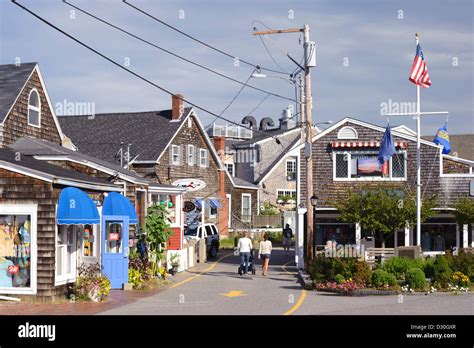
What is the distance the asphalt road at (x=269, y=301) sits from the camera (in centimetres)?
1986

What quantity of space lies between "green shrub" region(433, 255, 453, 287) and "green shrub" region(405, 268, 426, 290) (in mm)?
606

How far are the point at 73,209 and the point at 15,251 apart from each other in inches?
77.9

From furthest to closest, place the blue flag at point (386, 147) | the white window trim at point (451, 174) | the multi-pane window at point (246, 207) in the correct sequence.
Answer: the multi-pane window at point (246, 207)
the white window trim at point (451, 174)
the blue flag at point (386, 147)

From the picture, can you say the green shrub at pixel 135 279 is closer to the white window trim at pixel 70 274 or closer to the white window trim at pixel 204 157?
the white window trim at pixel 70 274

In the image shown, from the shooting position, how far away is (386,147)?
34.1 meters

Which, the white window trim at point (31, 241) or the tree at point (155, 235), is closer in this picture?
the white window trim at point (31, 241)

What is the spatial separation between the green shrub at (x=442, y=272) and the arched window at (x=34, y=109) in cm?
1689

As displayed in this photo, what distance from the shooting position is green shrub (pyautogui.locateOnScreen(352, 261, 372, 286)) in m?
25.1

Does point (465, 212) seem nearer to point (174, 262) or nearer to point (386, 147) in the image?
point (386, 147)

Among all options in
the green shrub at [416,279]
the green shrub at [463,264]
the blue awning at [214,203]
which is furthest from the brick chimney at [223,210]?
the green shrub at [416,279]

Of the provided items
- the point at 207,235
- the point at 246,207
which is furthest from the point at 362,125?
the point at 246,207
